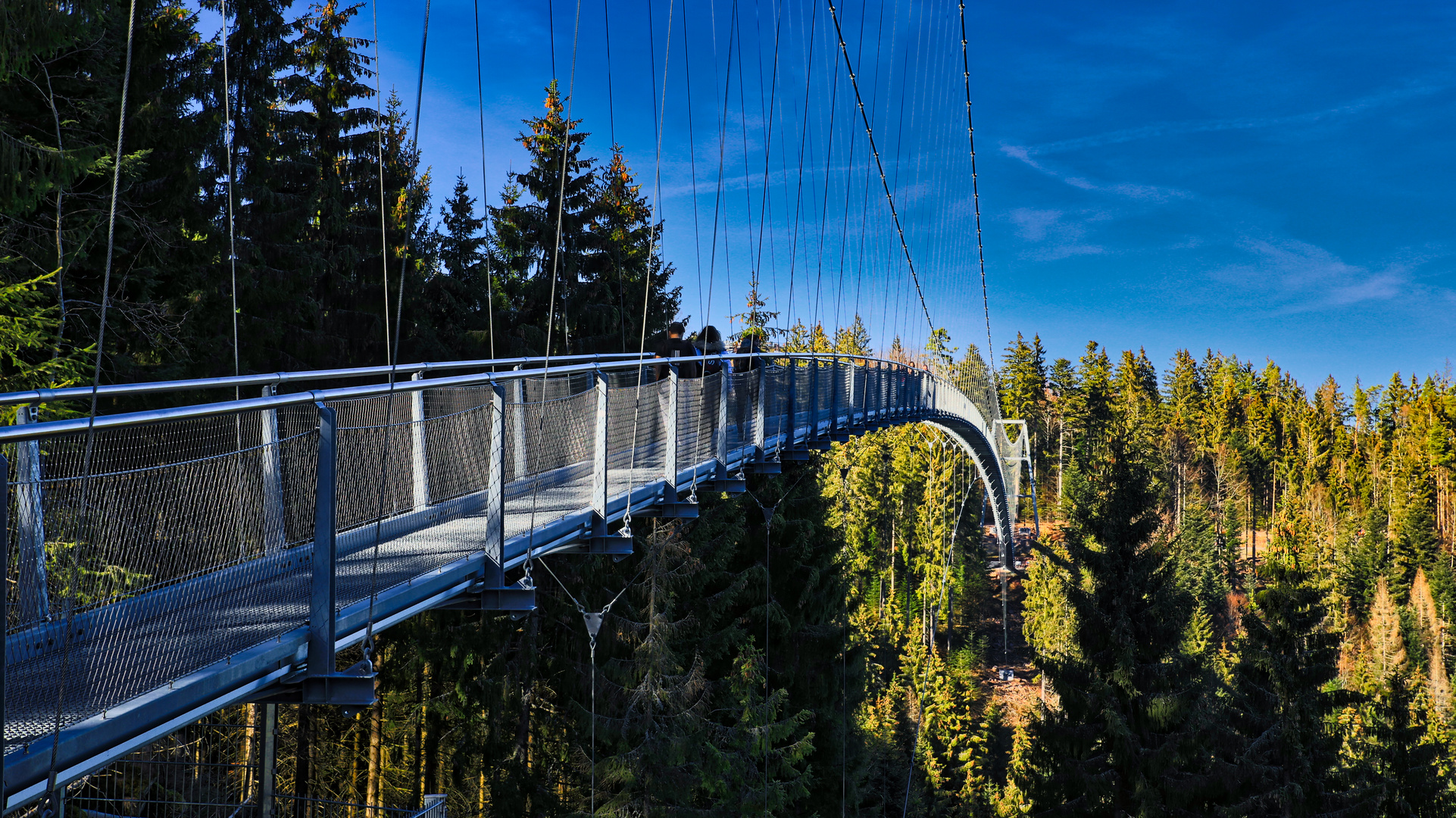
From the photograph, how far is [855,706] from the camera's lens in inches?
942

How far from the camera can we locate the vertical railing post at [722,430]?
370 inches

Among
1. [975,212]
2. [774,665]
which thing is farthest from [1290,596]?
[975,212]

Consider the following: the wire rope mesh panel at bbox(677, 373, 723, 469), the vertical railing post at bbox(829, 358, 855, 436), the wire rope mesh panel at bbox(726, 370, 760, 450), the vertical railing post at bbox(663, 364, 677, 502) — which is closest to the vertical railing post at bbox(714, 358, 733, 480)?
the wire rope mesh panel at bbox(677, 373, 723, 469)

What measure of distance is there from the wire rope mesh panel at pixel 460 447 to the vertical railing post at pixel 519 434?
0.33 metres

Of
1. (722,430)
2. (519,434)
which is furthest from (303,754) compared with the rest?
(519,434)

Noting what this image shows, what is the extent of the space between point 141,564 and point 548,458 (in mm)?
3235

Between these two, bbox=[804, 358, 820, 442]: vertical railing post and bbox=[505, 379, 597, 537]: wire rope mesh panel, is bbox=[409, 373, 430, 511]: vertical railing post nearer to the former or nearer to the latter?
bbox=[505, 379, 597, 537]: wire rope mesh panel

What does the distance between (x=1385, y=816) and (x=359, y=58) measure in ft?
78.1

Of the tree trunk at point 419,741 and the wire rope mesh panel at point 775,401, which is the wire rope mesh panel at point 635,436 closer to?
the wire rope mesh panel at point 775,401

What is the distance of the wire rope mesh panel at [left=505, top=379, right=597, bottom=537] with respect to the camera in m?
5.82

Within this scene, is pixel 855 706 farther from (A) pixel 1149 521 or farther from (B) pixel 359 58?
(B) pixel 359 58

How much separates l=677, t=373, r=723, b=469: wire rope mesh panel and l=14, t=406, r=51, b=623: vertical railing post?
5683 mm

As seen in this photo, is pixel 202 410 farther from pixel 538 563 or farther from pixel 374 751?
pixel 374 751

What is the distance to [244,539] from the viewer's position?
11.8 ft
